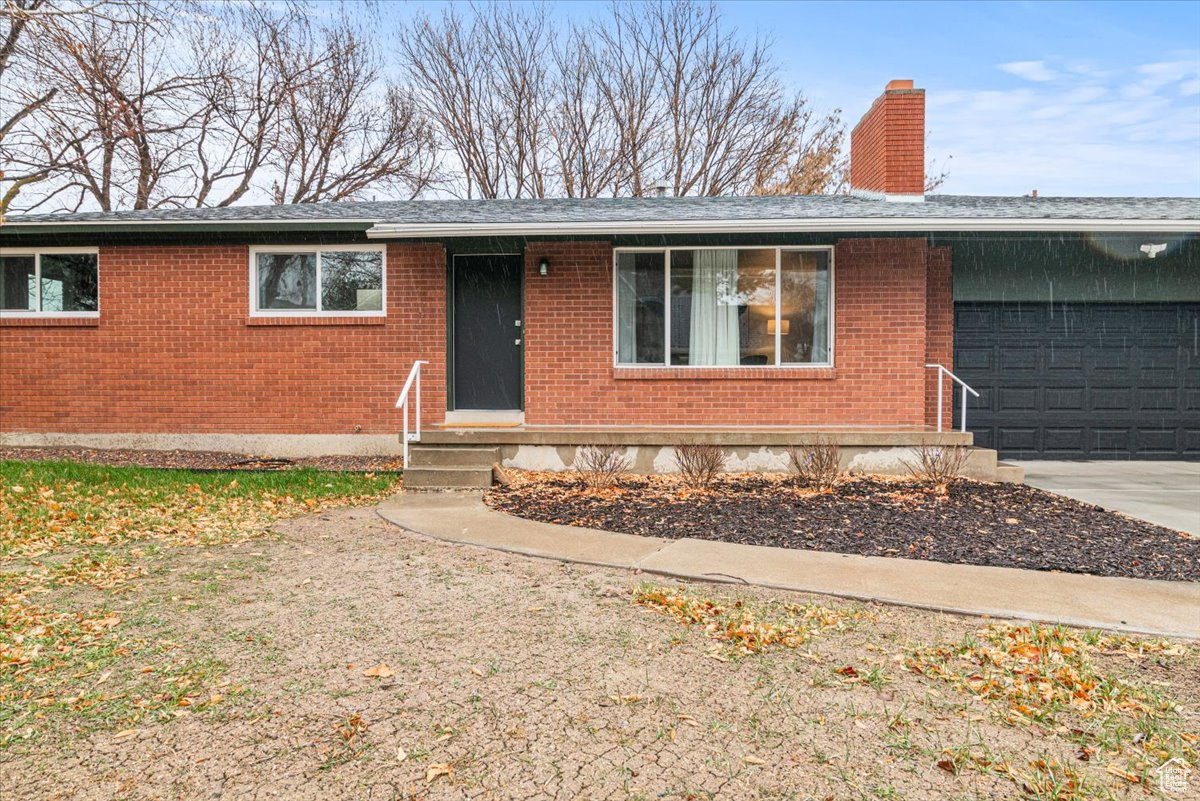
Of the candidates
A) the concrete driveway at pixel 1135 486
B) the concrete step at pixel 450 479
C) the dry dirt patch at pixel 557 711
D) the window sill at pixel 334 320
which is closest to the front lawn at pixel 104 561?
the dry dirt patch at pixel 557 711

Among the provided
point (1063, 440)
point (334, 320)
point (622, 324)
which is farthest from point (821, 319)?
point (334, 320)

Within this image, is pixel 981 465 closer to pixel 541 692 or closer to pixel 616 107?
pixel 541 692

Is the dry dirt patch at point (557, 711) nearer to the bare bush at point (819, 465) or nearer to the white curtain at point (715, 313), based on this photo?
the bare bush at point (819, 465)

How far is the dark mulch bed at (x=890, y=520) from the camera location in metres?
5.21

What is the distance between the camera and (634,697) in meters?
3.00

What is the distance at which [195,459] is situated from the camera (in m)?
9.78

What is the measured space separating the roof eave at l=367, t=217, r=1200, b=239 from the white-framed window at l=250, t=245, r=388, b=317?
3.72 feet

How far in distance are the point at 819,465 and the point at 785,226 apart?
2.84 meters

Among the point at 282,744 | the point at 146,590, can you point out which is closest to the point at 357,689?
the point at 282,744

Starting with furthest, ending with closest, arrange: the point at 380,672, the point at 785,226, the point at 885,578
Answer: the point at 785,226 < the point at 885,578 < the point at 380,672

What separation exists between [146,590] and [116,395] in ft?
23.3

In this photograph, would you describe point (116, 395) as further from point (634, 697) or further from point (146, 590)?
point (634, 697)

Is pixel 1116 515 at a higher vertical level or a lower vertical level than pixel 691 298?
lower

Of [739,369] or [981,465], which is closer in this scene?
[981,465]
